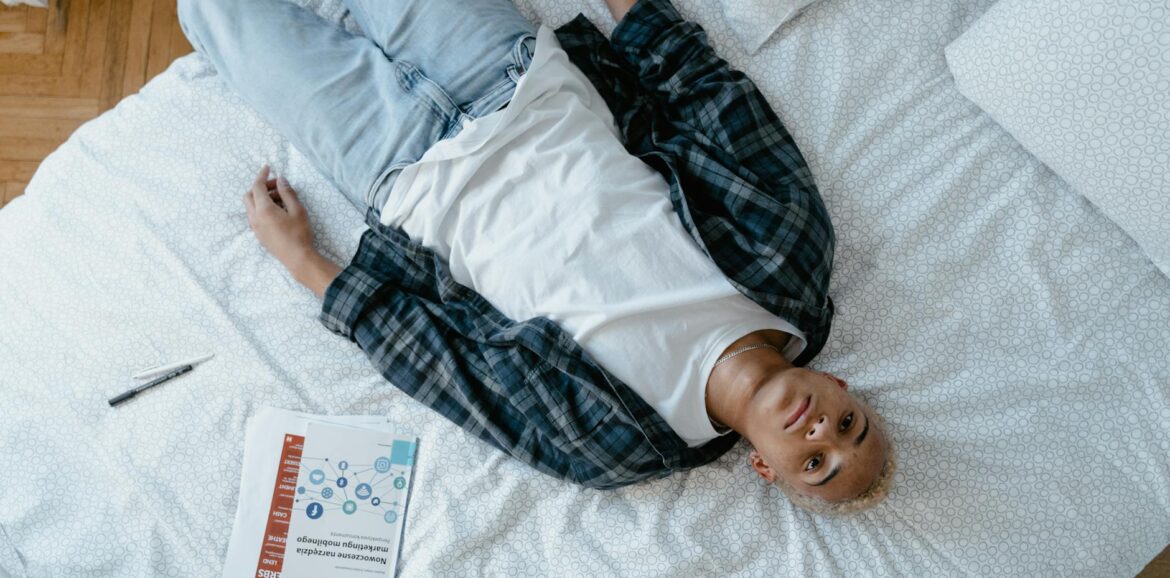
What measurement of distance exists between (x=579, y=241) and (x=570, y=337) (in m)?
0.15

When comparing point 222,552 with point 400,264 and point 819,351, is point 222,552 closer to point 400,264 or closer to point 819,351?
point 400,264

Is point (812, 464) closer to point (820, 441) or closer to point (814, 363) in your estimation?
point (820, 441)

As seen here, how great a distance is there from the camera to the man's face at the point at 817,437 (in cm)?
124

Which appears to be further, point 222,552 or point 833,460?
point 222,552

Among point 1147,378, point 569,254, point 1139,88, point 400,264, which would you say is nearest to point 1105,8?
point 1139,88

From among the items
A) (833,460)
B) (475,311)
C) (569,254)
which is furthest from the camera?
(475,311)

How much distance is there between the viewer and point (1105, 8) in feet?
4.22

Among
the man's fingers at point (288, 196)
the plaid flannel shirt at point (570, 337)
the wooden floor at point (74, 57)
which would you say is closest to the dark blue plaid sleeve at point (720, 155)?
the plaid flannel shirt at point (570, 337)

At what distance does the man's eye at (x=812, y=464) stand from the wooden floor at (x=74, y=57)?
162 cm

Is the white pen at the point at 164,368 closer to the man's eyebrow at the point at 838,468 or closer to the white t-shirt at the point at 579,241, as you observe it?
the white t-shirt at the point at 579,241

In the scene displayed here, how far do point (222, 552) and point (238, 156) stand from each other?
700 millimetres

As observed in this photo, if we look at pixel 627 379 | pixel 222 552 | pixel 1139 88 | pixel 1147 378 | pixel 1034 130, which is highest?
pixel 1139 88

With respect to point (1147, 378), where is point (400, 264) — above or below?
below

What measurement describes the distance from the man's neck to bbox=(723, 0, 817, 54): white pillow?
0.56 m
